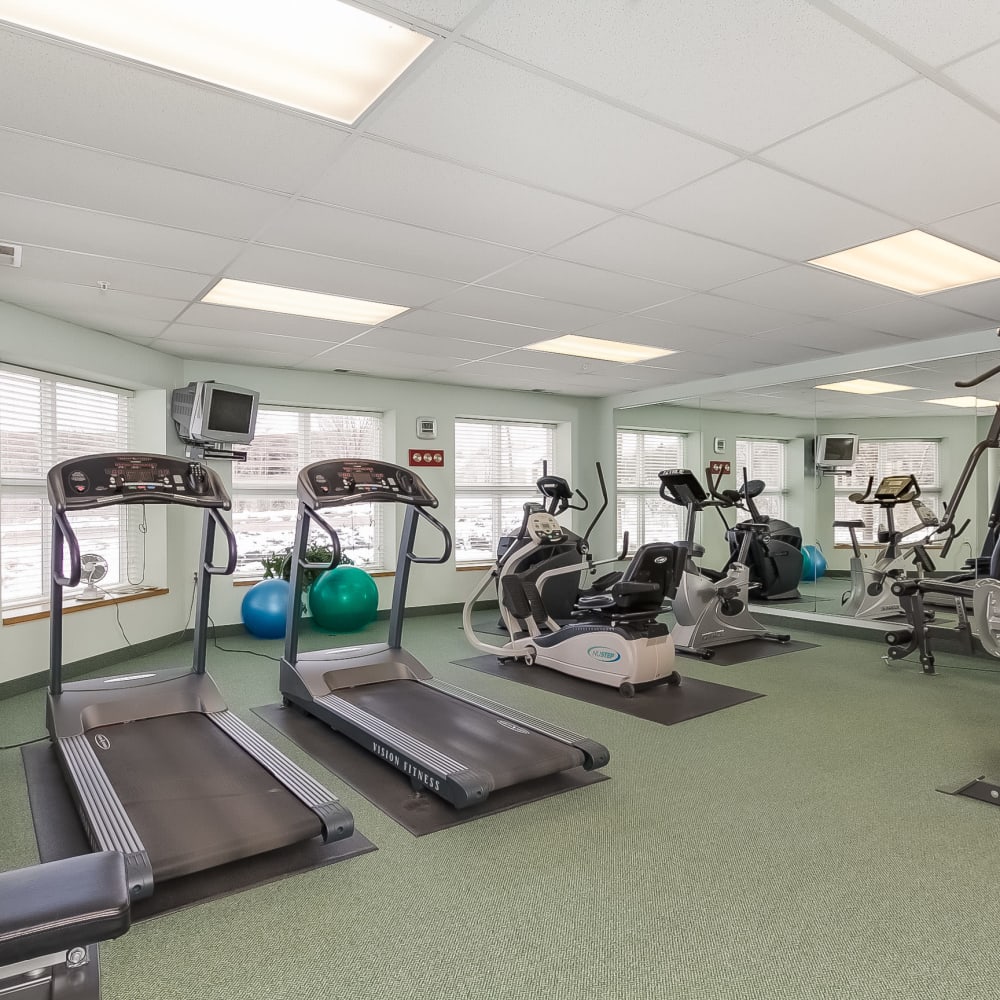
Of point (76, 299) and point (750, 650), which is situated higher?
point (76, 299)

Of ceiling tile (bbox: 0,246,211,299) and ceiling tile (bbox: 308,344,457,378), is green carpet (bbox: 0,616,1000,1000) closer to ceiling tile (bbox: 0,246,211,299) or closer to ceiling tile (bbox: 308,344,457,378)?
ceiling tile (bbox: 0,246,211,299)

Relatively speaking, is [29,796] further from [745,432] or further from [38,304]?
[745,432]

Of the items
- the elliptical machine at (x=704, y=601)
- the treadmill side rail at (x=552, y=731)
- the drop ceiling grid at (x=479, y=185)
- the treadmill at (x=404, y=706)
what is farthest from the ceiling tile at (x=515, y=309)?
the treadmill side rail at (x=552, y=731)

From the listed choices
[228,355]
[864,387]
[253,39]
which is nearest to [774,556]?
[864,387]

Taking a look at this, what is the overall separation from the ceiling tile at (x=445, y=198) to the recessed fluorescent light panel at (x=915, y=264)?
151 centimetres

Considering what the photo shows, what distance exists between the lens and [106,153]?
103 inches

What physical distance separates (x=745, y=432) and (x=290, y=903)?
6345mm

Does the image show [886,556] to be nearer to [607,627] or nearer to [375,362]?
[607,627]

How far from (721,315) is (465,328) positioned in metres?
1.78

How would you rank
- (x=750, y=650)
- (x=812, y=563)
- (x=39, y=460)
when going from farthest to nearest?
(x=812, y=563) → (x=750, y=650) → (x=39, y=460)

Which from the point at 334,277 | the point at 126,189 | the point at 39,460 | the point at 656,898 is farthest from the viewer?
the point at 39,460

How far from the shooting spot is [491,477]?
331 inches

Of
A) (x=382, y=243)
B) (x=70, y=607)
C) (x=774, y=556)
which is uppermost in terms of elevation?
(x=382, y=243)

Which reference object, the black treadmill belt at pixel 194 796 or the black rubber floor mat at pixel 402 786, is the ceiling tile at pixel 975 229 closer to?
the black rubber floor mat at pixel 402 786
